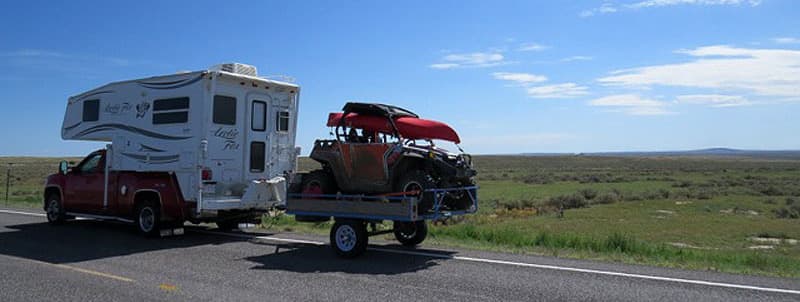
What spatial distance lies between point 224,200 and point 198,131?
1.40 meters

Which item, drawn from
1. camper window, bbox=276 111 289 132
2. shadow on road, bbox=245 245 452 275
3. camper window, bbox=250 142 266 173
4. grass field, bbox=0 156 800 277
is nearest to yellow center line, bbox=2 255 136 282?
shadow on road, bbox=245 245 452 275

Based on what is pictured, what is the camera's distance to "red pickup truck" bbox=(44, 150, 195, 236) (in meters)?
12.9

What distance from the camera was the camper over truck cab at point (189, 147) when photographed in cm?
1266

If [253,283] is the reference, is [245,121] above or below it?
above

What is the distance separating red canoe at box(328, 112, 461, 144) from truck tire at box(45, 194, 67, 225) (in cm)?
815

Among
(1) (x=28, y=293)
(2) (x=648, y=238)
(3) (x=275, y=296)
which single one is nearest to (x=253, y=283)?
(3) (x=275, y=296)

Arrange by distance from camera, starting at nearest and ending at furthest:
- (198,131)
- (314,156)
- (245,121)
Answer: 1. (314,156)
2. (198,131)
3. (245,121)

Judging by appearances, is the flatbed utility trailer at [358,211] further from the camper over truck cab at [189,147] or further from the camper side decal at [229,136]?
the camper side decal at [229,136]

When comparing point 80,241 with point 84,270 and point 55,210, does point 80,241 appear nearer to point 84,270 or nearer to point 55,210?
point 84,270

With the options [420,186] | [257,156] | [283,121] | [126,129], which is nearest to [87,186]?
[126,129]

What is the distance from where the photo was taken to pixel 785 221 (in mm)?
25969

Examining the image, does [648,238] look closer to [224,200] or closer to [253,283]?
[224,200]

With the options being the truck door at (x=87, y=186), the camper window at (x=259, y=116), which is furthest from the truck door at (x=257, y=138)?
the truck door at (x=87, y=186)

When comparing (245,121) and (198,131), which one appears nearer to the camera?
(198,131)
